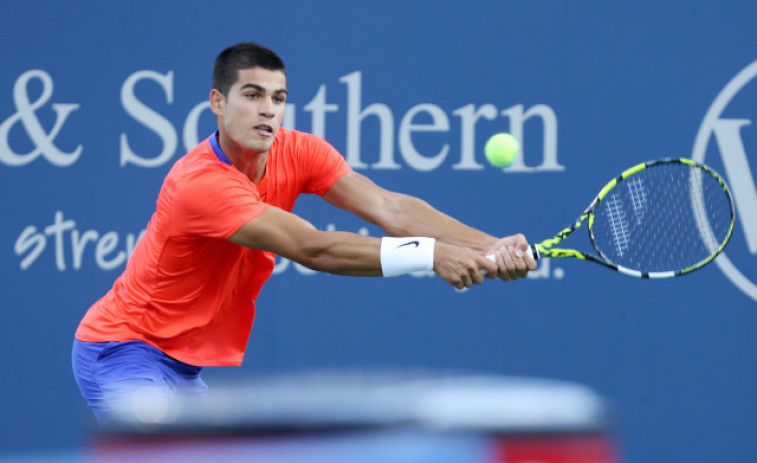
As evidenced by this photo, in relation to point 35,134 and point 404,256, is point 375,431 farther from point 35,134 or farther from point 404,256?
point 35,134

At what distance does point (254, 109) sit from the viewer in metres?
3.34

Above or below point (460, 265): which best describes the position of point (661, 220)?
above

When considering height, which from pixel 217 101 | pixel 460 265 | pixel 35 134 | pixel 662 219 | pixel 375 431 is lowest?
pixel 375 431

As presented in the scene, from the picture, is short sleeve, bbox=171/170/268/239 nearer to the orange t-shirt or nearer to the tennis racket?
the orange t-shirt

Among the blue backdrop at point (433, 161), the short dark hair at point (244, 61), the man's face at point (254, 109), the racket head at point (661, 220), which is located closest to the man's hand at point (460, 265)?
the man's face at point (254, 109)

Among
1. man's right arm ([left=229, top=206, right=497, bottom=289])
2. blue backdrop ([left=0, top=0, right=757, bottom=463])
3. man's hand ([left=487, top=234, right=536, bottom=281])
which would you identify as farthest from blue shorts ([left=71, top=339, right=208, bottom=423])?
blue backdrop ([left=0, top=0, right=757, bottom=463])

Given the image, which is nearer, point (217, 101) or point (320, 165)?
point (217, 101)

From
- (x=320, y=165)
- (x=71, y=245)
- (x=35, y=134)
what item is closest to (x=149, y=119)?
(x=35, y=134)

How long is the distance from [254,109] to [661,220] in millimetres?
1791

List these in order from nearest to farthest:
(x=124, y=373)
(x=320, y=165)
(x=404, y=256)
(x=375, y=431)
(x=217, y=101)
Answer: (x=375, y=431)
(x=404, y=256)
(x=124, y=373)
(x=217, y=101)
(x=320, y=165)

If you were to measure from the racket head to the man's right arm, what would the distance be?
3.22ft

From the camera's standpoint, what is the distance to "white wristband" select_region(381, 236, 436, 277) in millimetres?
3080

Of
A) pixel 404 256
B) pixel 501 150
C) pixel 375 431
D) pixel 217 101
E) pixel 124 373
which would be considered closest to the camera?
pixel 375 431

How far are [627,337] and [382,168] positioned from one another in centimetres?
130
